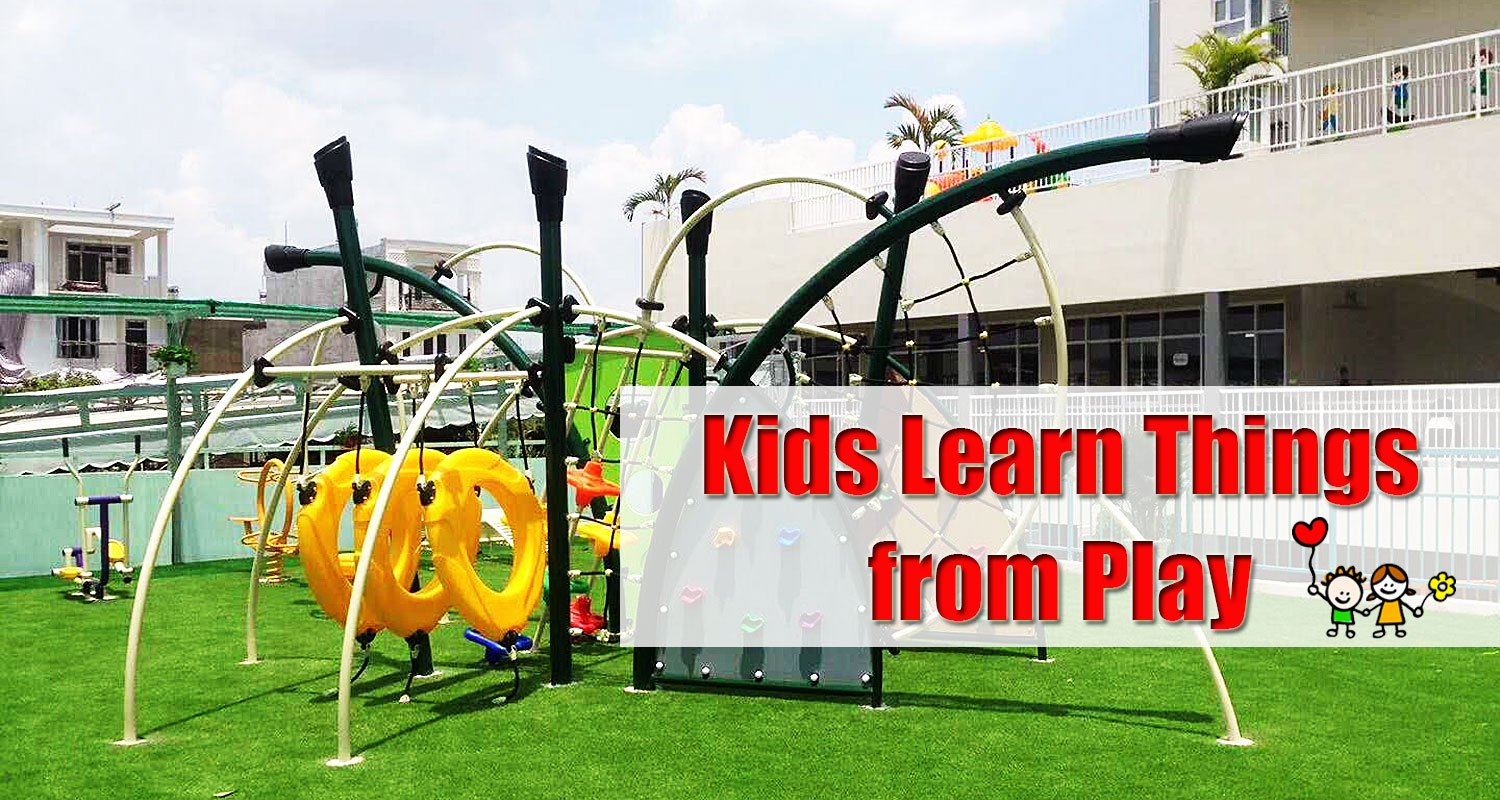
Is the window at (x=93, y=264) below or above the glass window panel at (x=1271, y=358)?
above

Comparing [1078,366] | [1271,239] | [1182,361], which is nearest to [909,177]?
[1271,239]

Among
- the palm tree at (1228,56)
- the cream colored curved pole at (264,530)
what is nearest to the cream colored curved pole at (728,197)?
the cream colored curved pole at (264,530)

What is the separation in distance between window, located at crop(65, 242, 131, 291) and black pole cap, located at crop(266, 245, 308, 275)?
122 feet

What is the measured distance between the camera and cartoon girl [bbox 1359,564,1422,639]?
10344 millimetres

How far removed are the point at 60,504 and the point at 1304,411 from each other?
12782 mm

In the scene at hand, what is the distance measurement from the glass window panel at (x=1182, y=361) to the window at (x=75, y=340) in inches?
1283

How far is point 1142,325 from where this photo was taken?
22094 mm

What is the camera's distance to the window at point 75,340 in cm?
3950

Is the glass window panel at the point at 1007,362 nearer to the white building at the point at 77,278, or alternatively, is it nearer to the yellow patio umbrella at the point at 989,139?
the yellow patio umbrella at the point at 989,139

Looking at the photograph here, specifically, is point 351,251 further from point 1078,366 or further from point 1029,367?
point 1029,367

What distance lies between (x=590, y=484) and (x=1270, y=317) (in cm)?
1546

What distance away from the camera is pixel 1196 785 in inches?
221

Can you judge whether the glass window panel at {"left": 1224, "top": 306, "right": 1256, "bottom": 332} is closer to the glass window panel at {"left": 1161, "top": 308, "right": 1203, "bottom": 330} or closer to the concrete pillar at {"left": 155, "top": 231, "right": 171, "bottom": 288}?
the glass window panel at {"left": 1161, "top": 308, "right": 1203, "bottom": 330}

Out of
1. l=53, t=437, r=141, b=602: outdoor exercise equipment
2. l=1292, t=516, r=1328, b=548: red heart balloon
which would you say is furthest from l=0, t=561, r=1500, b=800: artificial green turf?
l=53, t=437, r=141, b=602: outdoor exercise equipment
